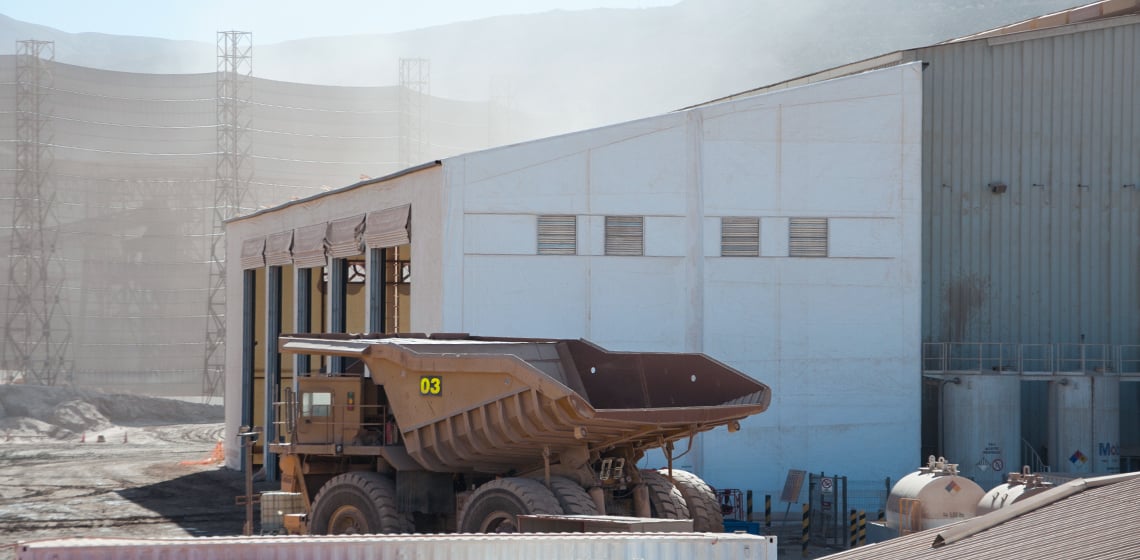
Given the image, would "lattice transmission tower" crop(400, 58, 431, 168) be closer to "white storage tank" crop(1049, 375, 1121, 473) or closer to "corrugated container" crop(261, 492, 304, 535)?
"white storage tank" crop(1049, 375, 1121, 473)

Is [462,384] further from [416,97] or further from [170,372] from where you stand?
[416,97]

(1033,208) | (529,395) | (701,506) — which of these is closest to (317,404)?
(529,395)

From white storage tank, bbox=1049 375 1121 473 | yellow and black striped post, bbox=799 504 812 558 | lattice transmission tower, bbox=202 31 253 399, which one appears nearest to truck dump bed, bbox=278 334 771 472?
yellow and black striped post, bbox=799 504 812 558

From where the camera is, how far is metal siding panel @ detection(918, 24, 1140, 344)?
115ft

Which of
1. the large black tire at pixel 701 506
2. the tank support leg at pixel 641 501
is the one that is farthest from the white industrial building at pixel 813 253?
the tank support leg at pixel 641 501

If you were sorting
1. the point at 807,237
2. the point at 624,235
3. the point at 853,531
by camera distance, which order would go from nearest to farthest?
the point at 853,531 → the point at 624,235 → the point at 807,237

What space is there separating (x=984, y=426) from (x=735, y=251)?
25.6 ft

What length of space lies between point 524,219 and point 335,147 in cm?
7338

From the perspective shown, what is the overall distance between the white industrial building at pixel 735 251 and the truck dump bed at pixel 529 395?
8.96 m

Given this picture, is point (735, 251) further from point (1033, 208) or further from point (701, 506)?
point (701, 506)

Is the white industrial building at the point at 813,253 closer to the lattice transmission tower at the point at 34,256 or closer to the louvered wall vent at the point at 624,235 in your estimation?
the louvered wall vent at the point at 624,235

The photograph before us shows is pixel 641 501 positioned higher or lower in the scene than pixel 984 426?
higher

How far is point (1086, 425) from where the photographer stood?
109 ft

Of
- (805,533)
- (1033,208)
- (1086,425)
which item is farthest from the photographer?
(1033,208)
